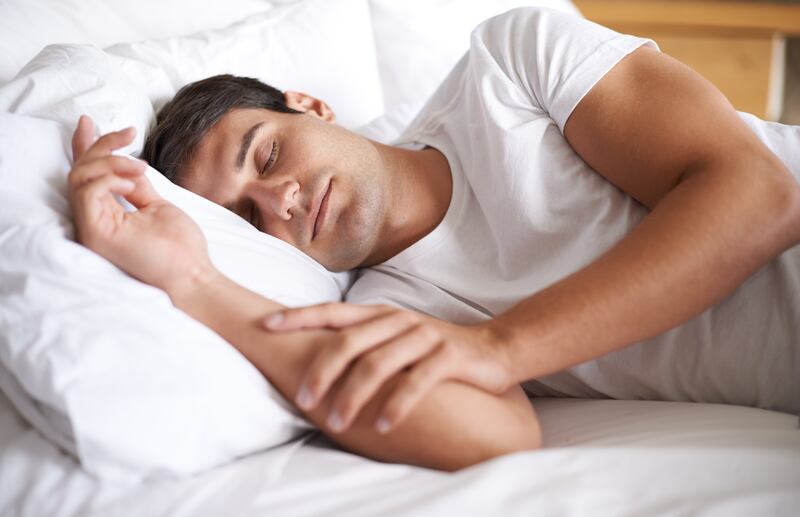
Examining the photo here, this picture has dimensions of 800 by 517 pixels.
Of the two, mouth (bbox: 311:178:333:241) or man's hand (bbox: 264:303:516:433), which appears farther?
mouth (bbox: 311:178:333:241)


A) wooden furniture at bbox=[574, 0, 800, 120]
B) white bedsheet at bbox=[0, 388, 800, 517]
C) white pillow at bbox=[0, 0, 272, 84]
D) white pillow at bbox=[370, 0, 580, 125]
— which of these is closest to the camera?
white bedsheet at bbox=[0, 388, 800, 517]

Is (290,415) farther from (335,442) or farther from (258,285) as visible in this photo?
(258,285)

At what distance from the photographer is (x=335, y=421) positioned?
74cm

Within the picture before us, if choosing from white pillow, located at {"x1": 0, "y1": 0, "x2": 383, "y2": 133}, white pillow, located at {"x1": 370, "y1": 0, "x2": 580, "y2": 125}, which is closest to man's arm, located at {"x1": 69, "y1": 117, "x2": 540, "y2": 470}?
white pillow, located at {"x1": 0, "y1": 0, "x2": 383, "y2": 133}

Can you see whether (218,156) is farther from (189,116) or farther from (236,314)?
(236,314)

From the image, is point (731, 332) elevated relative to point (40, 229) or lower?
lower

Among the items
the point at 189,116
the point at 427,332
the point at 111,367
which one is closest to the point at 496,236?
the point at 427,332

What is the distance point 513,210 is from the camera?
1.10 m

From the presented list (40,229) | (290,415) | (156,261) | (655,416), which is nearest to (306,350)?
(290,415)

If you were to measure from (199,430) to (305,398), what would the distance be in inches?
4.1

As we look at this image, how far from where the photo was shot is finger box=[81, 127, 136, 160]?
88cm

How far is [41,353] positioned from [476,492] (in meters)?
0.43

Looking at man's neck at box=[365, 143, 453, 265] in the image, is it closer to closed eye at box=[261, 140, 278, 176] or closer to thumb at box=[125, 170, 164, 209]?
closed eye at box=[261, 140, 278, 176]

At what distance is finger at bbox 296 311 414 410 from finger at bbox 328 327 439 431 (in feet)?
0.03
